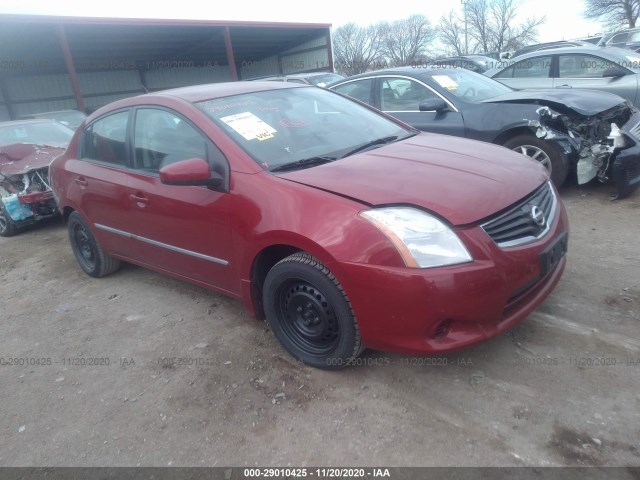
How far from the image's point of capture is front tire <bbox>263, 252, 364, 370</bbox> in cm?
251

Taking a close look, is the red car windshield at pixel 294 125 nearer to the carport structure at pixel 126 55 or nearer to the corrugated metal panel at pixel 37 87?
the carport structure at pixel 126 55

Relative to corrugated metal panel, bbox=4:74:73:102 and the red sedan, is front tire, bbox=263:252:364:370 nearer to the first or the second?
the red sedan

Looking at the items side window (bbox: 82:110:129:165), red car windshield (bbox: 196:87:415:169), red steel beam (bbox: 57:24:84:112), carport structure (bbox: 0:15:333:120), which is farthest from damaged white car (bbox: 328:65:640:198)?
carport structure (bbox: 0:15:333:120)

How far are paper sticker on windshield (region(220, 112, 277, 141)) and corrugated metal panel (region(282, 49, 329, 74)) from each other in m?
19.2

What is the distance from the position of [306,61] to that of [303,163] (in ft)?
70.3

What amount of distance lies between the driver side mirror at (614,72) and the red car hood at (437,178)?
562 centimetres

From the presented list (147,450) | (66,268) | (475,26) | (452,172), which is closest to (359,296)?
(452,172)

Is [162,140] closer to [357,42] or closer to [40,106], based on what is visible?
[40,106]

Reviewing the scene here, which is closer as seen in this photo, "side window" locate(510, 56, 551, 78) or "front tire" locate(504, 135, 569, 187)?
"front tire" locate(504, 135, 569, 187)

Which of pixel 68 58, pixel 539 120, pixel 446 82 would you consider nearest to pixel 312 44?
pixel 68 58

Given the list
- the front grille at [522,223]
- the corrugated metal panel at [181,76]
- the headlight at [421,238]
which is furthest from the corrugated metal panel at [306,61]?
→ the headlight at [421,238]

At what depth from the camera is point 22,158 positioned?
248 inches

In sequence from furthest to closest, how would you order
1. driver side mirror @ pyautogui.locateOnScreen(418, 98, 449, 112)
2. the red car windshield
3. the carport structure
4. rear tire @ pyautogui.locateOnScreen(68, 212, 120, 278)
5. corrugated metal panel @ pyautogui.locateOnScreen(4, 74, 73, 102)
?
corrugated metal panel @ pyautogui.locateOnScreen(4, 74, 73, 102), the carport structure, driver side mirror @ pyautogui.locateOnScreen(418, 98, 449, 112), rear tire @ pyautogui.locateOnScreen(68, 212, 120, 278), the red car windshield

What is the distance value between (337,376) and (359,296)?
607mm
